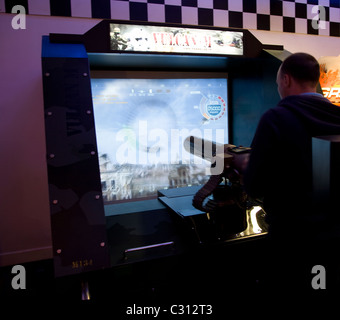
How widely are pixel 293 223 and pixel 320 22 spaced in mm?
1936

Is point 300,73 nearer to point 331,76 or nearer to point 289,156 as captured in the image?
point 289,156

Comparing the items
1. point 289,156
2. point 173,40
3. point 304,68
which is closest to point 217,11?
point 173,40

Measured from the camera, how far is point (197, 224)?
0.98 m

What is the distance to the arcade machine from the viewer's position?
0.79 metres

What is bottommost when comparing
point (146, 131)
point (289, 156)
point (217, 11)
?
point (289, 156)

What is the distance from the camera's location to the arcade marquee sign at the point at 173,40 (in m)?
1.16

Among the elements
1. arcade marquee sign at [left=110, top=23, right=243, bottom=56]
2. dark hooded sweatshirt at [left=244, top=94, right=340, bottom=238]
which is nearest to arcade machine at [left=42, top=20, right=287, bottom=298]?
arcade marquee sign at [left=110, top=23, right=243, bottom=56]

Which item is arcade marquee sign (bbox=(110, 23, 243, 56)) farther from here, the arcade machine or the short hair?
the short hair

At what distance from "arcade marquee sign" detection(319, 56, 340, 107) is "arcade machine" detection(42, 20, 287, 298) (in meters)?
0.53

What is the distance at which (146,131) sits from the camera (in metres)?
1.70

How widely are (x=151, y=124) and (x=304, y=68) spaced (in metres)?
1.06

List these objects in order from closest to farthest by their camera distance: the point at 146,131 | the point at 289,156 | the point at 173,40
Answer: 1. the point at 289,156
2. the point at 173,40
3. the point at 146,131

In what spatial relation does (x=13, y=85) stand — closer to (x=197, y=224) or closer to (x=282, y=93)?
(x=197, y=224)
